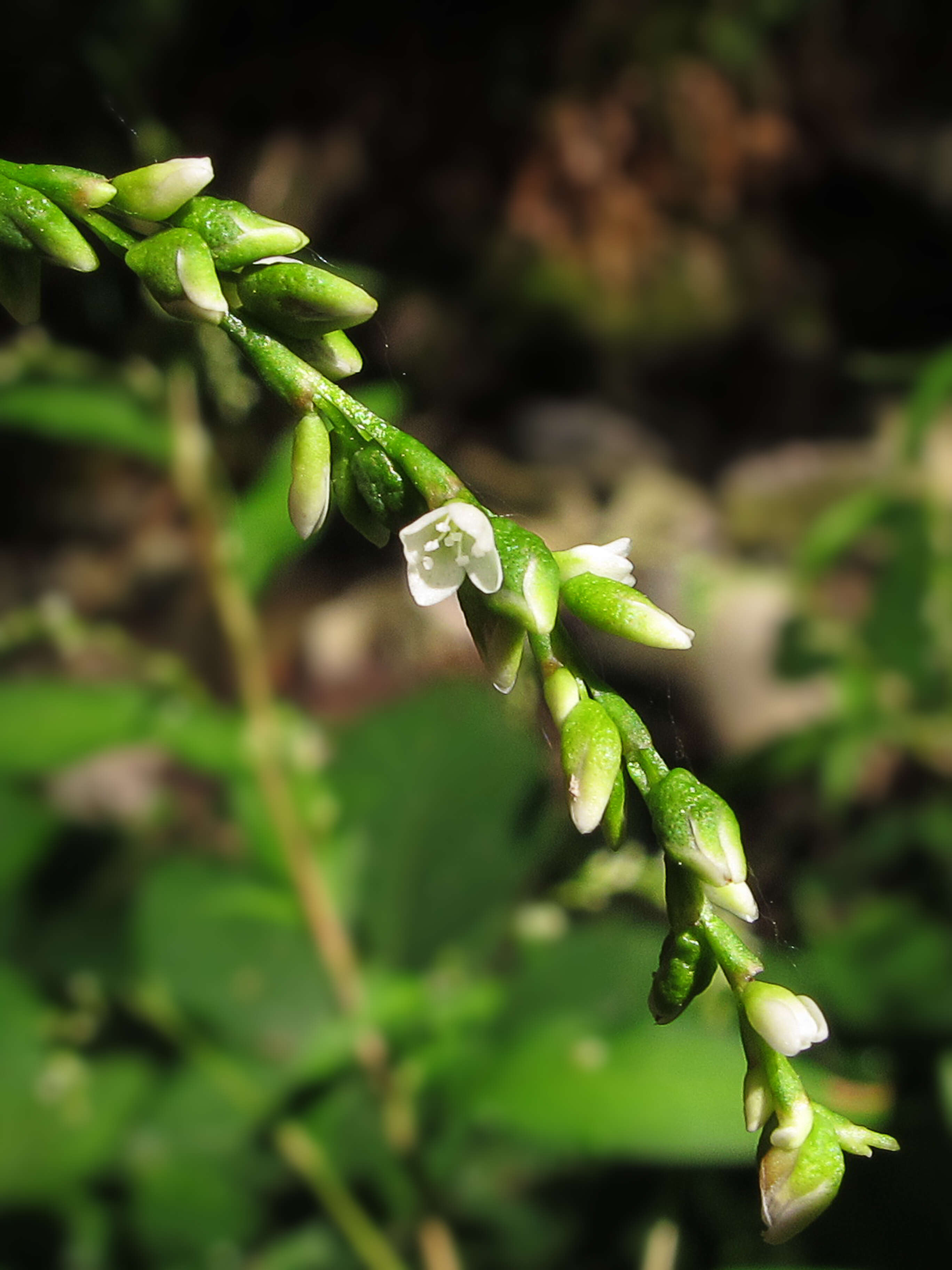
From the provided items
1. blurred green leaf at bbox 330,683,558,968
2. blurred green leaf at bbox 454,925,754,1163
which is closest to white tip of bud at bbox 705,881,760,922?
blurred green leaf at bbox 454,925,754,1163

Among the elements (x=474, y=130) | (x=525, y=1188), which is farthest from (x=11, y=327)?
(x=474, y=130)

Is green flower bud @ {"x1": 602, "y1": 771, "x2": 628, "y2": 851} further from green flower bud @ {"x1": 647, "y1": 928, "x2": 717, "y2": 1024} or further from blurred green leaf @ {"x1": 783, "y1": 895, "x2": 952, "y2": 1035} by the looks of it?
blurred green leaf @ {"x1": 783, "y1": 895, "x2": 952, "y2": 1035}

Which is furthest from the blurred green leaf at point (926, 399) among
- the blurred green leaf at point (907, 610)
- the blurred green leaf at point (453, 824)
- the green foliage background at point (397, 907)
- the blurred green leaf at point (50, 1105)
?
the blurred green leaf at point (50, 1105)

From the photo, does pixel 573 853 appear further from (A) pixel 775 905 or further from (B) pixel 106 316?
(A) pixel 775 905

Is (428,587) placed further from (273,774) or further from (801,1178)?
(273,774)

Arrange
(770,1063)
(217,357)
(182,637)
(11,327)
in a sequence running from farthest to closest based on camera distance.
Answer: (182,637), (11,327), (217,357), (770,1063)

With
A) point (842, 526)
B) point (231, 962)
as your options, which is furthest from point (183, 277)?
point (842, 526)
